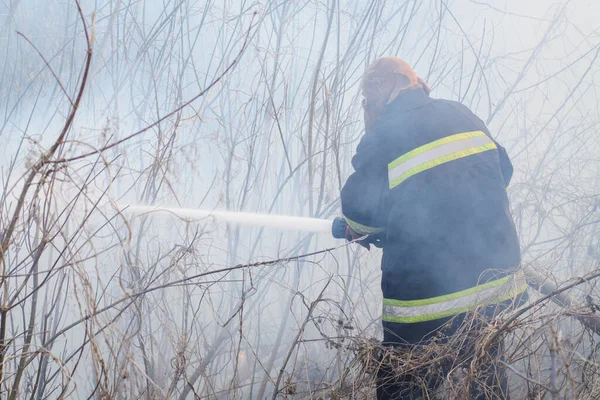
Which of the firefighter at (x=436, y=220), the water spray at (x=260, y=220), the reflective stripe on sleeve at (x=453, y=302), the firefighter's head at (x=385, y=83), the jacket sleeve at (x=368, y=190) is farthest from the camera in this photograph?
the water spray at (x=260, y=220)

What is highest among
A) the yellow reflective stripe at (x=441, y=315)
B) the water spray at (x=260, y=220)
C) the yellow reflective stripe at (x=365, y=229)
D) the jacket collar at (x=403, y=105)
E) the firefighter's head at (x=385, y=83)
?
the firefighter's head at (x=385, y=83)

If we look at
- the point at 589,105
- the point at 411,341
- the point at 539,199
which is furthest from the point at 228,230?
the point at 589,105

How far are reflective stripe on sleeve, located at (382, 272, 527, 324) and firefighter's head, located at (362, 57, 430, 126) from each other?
3.19 feet

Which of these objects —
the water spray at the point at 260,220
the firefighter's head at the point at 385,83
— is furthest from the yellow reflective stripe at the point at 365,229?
the firefighter's head at the point at 385,83

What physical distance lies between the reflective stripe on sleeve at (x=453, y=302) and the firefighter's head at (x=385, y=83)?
38.3 inches

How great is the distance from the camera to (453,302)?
2.07 meters

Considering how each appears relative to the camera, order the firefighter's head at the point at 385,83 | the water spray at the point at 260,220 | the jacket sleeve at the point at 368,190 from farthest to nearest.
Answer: the water spray at the point at 260,220 < the firefighter's head at the point at 385,83 < the jacket sleeve at the point at 368,190

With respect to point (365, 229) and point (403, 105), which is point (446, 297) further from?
point (403, 105)

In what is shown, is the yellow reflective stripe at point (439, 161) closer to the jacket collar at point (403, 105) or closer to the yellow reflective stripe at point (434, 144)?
the yellow reflective stripe at point (434, 144)

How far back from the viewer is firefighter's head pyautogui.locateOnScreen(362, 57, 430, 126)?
7.92 ft

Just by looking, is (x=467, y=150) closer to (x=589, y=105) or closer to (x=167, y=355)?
(x=167, y=355)

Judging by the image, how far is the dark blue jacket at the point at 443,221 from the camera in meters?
2.14

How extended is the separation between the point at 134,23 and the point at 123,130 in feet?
2.58

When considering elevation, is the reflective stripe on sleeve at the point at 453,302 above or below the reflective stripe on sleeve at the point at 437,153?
below
